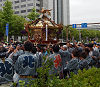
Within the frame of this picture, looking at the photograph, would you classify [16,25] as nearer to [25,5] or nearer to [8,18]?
[8,18]

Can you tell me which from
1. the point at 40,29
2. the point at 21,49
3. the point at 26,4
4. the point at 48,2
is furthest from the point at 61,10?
the point at 21,49

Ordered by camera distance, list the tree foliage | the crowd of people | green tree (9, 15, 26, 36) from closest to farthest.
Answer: the crowd of people
the tree foliage
green tree (9, 15, 26, 36)

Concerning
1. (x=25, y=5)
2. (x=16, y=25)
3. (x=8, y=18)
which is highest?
(x=25, y=5)

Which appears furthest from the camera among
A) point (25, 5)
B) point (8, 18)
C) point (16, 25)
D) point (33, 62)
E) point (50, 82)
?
point (25, 5)

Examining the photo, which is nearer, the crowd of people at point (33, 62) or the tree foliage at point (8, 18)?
the crowd of people at point (33, 62)

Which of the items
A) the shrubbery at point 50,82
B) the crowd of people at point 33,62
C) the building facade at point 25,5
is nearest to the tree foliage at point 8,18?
the building facade at point 25,5

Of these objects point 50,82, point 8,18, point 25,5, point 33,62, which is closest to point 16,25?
point 8,18

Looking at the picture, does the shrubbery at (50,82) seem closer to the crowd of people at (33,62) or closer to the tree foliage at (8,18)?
the crowd of people at (33,62)

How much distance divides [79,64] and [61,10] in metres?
82.3

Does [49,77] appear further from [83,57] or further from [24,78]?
[83,57]

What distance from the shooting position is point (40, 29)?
1570cm

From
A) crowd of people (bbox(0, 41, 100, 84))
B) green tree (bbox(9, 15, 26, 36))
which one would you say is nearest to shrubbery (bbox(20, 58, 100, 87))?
crowd of people (bbox(0, 41, 100, 84))

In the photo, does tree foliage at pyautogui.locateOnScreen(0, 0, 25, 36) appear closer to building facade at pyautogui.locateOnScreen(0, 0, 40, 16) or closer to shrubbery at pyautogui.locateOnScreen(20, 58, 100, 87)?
building facade at pyautogui.locateOnScreen(0, 0, 40, 16)

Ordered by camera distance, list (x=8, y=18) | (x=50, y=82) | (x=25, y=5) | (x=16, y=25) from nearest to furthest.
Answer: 1. (x=50, y=82)
2. (x=8, y=18)
3. (x=16, y=25)
4. (x=25, y=5)
